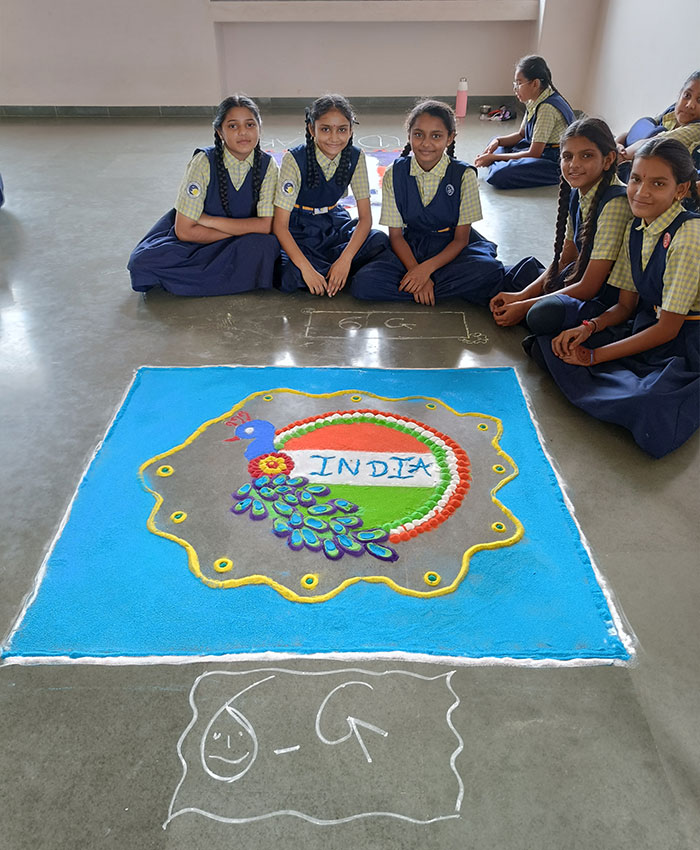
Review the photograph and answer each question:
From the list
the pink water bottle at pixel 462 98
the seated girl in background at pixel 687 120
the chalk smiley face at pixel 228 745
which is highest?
the seated girl in background at pixel 687 120

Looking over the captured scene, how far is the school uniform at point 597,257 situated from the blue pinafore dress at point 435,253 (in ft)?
1.52

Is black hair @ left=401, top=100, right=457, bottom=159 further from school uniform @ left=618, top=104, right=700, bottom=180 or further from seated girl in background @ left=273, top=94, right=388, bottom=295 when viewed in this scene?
school uniform @ left=618, top=104, right=700, bottom=180

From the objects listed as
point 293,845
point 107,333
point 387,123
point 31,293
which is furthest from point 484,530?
point 387,123

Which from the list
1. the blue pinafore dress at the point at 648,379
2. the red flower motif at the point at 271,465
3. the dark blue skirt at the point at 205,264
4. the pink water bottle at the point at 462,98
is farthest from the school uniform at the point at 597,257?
the pink water bottle at the point at 462,98

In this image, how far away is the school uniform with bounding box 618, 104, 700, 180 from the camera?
3342 mm

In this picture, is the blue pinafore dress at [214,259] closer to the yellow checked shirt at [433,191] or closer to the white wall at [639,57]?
→ the yellow checked shirt at [433,191]

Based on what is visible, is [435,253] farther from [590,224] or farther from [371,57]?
[371,57]

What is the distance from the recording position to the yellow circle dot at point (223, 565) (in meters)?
1.57

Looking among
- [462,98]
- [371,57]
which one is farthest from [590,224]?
[371,57]

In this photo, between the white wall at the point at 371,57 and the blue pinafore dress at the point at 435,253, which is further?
the white wall at the point at 371,57

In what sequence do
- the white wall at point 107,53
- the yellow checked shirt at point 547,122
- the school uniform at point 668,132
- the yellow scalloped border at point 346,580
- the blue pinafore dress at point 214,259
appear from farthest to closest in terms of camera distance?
the white wall at point 107,53, the yellow checked shirt at point 547,122, the school uniform at point 668,132, the blue pinafore dress at point 214,259, the yellow scalloped border at point 346,580

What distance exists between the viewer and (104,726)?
127cm

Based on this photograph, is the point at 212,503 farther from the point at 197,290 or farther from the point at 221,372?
the point at 197,290

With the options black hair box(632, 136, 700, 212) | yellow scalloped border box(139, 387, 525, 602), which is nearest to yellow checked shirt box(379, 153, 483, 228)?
black hair box(632, 136, 700, 212)
